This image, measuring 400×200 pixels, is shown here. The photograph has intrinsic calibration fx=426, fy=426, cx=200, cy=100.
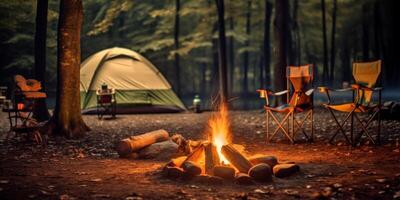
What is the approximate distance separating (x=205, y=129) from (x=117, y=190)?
227 inches

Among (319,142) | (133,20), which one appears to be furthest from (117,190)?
(133,20)

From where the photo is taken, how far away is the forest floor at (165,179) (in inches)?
159

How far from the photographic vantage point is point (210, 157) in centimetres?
504

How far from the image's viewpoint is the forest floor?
4039 millimetres

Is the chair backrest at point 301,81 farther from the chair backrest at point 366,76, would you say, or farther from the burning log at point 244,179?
the burning log at point 244,179

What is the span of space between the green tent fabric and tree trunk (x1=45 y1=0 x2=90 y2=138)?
226 inches

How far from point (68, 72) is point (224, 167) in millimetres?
5135

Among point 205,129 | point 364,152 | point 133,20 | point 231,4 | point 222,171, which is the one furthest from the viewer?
point 133,20

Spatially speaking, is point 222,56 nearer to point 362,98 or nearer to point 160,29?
point 362,98

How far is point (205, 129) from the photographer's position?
32.5ft

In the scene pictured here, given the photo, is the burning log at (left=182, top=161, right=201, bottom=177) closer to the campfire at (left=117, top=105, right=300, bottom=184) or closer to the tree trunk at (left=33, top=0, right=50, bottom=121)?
the campfire at (left=117, top=105, right=300, bottom=184)

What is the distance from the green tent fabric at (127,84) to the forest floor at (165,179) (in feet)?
21.7

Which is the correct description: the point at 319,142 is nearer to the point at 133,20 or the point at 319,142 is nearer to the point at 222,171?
the point at 222,171

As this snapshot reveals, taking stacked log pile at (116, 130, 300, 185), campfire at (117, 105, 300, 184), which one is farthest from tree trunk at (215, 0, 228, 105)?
stacked log pile at (116, 130, 300, 185)
